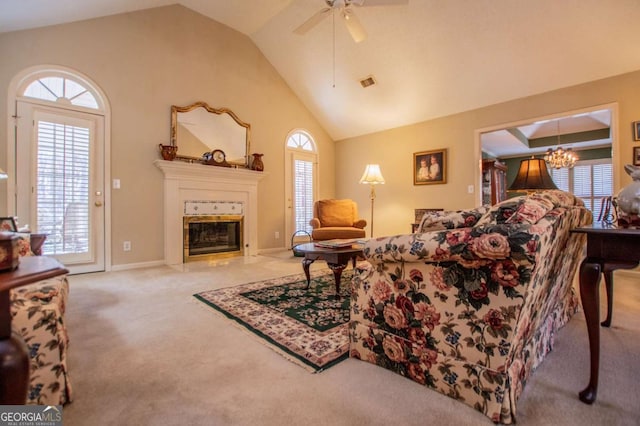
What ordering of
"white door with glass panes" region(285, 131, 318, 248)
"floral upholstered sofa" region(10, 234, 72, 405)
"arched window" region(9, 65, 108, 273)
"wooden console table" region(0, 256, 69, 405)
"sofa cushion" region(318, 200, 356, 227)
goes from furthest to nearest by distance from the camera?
"white door with glass panes" region(285, 131, 318, 248) → "sofa cushion" region(318, 200, 356, 227) → "arched window" region(9, 65, 108, 273) → "floral upholstered sofa" region(10, 234, 72, 405) → "wooden console table" region(0, 256, 69, 405)

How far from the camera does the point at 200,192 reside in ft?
15.2

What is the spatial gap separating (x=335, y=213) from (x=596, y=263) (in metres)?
4.04

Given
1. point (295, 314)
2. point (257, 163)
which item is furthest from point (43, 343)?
point (257, 163)

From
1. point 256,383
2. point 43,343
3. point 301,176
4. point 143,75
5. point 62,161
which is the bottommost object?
point 256,383

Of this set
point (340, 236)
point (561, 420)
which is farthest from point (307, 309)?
point (340, 236)

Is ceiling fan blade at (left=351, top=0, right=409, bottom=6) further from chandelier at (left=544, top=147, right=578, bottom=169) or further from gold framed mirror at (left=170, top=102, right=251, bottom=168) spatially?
chandelier at (left=544, top=147, right=578, bottom=169)

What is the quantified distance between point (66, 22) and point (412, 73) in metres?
4.58

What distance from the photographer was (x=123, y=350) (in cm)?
170

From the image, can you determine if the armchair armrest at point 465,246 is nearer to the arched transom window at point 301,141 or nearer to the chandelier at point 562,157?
the arched transom window at point 301,141

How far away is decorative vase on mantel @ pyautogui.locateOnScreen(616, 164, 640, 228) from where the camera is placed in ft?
4.14

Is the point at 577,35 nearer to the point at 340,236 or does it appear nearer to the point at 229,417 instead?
the point at 340,236

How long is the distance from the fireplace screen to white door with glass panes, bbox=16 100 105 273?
1.10 meters

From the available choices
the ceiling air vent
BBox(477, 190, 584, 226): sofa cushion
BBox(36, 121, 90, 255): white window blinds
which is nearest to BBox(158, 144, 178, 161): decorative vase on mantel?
BBox(36, 121, 90, 255): white window blinds

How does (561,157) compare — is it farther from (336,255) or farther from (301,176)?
(336,255)
